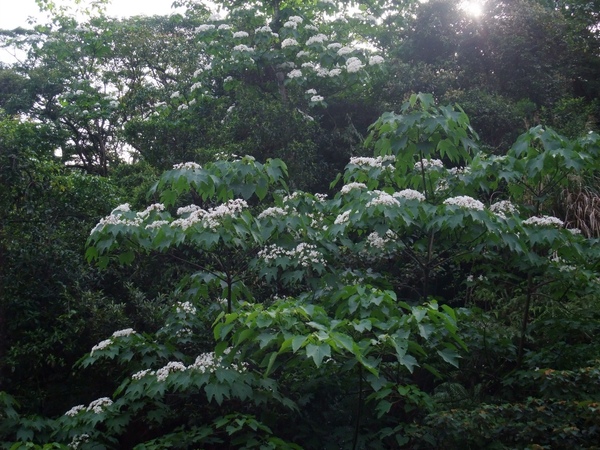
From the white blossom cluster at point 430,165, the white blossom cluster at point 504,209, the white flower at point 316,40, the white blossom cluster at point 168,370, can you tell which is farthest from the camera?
the white flower at point 316,40

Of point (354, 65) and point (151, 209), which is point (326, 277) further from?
point (354, 65)

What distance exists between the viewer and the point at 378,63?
9906mm

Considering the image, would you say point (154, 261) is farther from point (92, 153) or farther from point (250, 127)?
point (92, 153)

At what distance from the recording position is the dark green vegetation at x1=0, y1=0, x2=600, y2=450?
4.14 metres

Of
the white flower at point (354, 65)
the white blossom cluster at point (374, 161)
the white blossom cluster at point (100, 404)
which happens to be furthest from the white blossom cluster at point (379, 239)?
the white flower at point (354, 65)

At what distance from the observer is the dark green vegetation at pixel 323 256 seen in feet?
13.6

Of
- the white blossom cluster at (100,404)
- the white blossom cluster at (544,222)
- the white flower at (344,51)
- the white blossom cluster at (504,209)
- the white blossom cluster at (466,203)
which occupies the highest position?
the white flower at (344,51)

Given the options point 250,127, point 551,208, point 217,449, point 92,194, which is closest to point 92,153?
point 250,127

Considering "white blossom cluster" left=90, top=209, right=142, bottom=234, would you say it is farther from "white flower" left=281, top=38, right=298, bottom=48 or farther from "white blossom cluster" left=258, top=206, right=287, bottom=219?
"white flower" left=281, top=38, right=298, bottom=48

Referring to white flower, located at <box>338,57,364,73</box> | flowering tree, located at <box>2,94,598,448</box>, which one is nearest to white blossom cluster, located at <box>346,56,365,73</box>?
white flower, located at <box>338,57,364,73</box>

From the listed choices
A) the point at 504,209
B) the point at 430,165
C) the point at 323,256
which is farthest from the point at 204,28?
the point at 504,209

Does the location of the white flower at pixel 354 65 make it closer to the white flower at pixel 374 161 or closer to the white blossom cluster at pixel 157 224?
the white flower at pixel 374 161

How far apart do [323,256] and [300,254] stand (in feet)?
0.86

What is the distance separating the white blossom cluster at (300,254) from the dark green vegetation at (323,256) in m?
0.01
